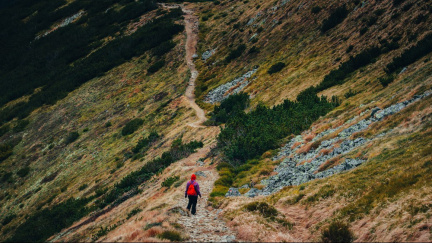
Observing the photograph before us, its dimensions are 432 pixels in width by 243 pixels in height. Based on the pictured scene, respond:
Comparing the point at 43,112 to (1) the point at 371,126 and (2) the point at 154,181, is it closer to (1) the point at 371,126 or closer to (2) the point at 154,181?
(2) the point at 154,181

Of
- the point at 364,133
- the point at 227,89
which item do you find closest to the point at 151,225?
the point at 364,133

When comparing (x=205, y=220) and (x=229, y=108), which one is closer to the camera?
(x=205, y=220)

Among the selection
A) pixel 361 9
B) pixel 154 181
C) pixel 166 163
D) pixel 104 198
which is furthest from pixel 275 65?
pixel 104 198

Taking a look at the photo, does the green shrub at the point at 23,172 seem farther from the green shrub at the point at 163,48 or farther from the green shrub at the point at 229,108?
the green shrub at the point at 163,48

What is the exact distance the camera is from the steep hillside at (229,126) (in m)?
13.5

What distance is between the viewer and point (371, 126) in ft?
65.3

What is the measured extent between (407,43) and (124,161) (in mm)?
35882

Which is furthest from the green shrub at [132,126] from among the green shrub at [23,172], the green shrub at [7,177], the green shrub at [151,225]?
the green shrub at [151,225]

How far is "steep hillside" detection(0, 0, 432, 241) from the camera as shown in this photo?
13.5 m

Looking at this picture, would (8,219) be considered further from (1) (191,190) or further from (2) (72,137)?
(1) (191,190)

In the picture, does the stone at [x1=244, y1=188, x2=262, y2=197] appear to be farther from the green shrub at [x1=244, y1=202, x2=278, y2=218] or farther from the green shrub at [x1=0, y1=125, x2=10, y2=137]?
the green shrub at [x1=0, y1=125, x2=10, y2=137]

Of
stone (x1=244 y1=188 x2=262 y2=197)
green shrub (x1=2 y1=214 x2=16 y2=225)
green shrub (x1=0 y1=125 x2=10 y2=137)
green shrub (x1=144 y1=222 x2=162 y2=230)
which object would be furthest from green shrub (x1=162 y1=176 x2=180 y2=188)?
green shrub (x1=0 y1=125 x2=10 y2=137)

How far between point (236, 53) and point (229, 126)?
1320 inches

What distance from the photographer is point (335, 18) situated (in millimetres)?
46344
